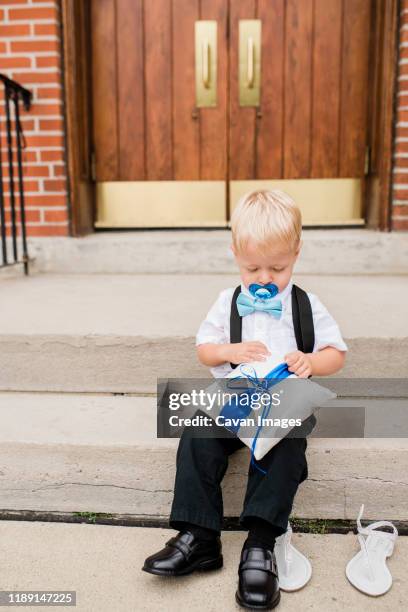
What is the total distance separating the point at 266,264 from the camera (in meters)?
1.52

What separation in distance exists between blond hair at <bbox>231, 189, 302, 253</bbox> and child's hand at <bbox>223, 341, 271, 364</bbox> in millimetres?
247

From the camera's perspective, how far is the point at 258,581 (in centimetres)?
131

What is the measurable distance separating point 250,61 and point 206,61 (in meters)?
0.26

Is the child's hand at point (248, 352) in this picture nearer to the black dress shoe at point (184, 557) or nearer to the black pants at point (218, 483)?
the black pants at point (218, 483)

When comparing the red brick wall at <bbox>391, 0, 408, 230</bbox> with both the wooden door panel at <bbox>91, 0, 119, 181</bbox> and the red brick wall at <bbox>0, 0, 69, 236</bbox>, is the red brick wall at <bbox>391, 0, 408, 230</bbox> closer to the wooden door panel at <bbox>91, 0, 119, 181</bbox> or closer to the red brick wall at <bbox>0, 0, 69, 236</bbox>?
the wooden door panel at <bbox>91, 0, 119, 181</bbox>

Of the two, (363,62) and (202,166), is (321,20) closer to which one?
(363,62)

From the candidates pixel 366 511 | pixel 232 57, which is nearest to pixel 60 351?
pixel 366 511

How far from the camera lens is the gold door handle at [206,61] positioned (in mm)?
3508

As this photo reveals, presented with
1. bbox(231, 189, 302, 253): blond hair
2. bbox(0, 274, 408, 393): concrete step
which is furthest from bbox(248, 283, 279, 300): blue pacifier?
bbox(0, 274, 408, 393): concrete step

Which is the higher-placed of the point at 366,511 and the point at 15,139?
the point at 15,139

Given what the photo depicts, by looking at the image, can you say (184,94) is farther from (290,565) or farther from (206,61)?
(290,565)

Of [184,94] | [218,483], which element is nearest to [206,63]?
[184,94]

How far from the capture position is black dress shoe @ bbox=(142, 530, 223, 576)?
138 cm

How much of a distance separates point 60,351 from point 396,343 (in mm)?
1176
